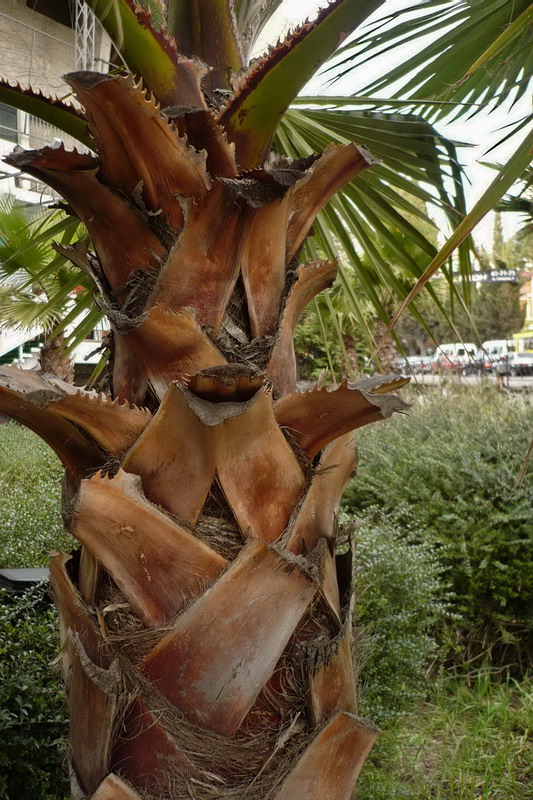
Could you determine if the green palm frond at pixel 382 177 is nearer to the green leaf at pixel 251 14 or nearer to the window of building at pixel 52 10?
the green leaf at pixel 251 14

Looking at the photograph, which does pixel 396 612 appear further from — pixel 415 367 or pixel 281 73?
pixel 415 367

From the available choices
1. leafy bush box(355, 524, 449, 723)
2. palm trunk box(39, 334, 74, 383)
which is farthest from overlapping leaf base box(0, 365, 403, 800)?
leafy bush box(355, 524, 449, 723)

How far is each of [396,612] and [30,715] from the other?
2.29 meters

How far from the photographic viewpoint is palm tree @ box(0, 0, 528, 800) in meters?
1.38

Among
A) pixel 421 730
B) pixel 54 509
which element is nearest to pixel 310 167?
pixel 421 730

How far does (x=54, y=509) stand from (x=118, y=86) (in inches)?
184

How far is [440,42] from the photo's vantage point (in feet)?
9.20

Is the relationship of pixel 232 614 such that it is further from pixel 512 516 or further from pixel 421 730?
pixel 512 516

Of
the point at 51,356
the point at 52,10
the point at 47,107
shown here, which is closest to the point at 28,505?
the point at 51,356

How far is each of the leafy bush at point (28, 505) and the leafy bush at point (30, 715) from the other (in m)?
0.44

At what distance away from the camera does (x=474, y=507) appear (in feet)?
16.3

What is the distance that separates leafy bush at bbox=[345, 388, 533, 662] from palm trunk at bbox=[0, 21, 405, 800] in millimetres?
3420

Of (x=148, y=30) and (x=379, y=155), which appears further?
(x=379, y=155)

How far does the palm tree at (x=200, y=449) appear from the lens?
1379 millimetres
